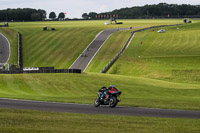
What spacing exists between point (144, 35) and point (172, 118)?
4546 inches

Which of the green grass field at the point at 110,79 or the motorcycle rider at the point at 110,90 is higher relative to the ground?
the motorcycle rider at the point at 110,90

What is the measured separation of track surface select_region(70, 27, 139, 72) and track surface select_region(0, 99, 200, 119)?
57.7 meters

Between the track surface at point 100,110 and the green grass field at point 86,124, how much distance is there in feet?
6.55

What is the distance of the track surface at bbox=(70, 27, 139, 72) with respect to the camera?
319ft

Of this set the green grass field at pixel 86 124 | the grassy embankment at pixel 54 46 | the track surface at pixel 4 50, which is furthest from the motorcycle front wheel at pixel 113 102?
the track surface at pixel 4 50

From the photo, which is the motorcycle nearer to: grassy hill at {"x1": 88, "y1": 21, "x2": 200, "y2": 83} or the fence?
grassy hill at {"x1": 88, "y1": 21, "x2": 200, "y2": 83}

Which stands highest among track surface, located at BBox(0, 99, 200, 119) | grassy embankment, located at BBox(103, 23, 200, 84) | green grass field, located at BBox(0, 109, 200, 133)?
green grass field, located at BBox(0, 109, 200, 133)

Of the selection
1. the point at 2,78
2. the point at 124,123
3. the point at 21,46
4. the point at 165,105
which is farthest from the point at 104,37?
the point at 124,123

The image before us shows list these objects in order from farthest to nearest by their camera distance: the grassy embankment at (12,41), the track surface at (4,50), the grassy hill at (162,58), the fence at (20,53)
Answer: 1. the track surface at (4,50)
2. the grassy embankment at (12,41)
3. the fence at (20,53)
4. the grassy hill at (162,58)

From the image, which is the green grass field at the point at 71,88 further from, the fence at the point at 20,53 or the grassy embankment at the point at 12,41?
the grassy embankment at the point at 12,41

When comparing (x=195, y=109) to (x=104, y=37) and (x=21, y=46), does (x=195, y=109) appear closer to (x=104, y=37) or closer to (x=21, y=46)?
(x=21, y=46)

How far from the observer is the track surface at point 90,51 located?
3824 inches

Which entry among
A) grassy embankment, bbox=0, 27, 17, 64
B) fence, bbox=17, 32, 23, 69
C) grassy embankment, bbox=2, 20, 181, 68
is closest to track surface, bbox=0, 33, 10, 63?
grassy embankment, bbox=0, 27, 17, 64

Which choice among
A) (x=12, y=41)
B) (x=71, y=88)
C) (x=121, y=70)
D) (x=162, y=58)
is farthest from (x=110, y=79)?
(x=12, y=41)
